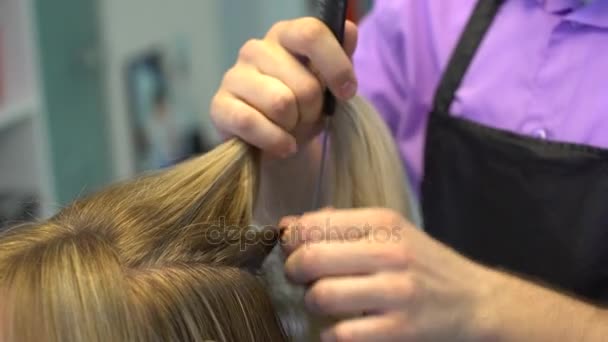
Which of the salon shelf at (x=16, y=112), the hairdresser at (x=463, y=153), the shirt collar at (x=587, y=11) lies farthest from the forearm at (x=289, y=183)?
A: the salon shelf at (x=16, y=112)

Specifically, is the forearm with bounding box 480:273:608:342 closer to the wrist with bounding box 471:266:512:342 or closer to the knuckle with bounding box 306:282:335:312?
the wrist with bounding box 471:266:512:342

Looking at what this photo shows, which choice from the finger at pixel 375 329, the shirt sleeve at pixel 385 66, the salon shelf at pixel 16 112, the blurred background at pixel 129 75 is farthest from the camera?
the blurred background at pixel 129 75

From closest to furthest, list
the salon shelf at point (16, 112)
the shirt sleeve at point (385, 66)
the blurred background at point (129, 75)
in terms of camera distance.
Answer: the shirt sleeve at point (385, 66) → the salon shelf at point (16, 112) → the blurred background at point (129, 75)

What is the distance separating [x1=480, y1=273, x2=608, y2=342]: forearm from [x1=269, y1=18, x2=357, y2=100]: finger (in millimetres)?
229

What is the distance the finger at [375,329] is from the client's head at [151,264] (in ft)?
0.37

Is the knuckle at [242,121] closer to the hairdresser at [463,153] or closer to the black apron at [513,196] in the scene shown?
the hairdresser at [463,153]

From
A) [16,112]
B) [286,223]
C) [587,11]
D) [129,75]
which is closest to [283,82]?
[286,223]

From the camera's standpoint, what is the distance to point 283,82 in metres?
0.73

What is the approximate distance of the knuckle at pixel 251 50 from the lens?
2.45ft

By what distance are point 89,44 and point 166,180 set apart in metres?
1.60

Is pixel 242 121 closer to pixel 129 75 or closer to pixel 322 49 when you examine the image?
pixel 322 49

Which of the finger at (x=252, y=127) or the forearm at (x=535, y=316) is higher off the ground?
the finger at (x=252, y=127)

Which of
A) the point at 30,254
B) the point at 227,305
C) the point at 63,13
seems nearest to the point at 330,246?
the point at 227,305

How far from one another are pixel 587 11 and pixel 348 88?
0.99ft
